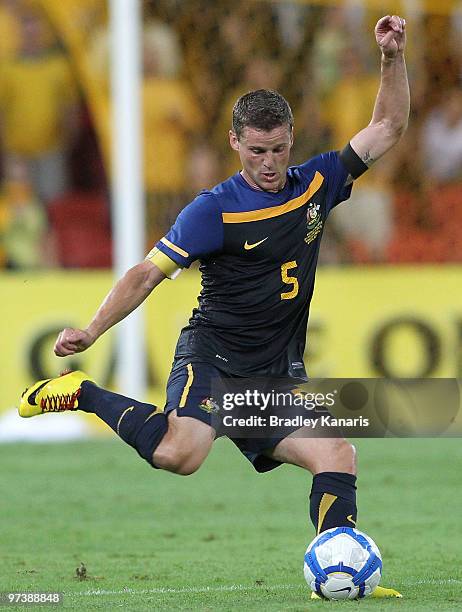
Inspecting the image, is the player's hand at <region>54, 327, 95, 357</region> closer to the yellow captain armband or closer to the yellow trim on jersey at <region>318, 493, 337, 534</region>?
the yellow captain armband

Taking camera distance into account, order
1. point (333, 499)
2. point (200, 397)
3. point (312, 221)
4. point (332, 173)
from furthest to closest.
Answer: point (332, 173) < point (312, 221) < point (200, 397) < point (333, 499)

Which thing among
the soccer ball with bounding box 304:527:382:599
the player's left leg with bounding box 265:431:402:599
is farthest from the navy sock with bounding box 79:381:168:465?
the soccer ball with bounding box 304:527:382:599

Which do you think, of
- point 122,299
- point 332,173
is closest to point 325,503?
point 122,299

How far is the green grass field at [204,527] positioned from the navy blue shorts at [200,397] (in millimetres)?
630

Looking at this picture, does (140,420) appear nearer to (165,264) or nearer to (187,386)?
(187,386)

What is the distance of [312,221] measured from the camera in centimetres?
631

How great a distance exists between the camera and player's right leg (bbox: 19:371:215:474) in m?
6.00

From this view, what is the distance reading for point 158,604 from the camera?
5895 mm

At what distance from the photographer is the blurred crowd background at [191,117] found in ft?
49.1

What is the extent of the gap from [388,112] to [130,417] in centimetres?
182

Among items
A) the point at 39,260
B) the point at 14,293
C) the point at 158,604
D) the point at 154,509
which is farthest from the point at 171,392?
the point at 39,260

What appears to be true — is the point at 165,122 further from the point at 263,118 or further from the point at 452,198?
the point at 263,118

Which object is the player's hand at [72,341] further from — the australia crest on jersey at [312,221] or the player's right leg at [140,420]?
the australia crest on jersey at [312,221]
